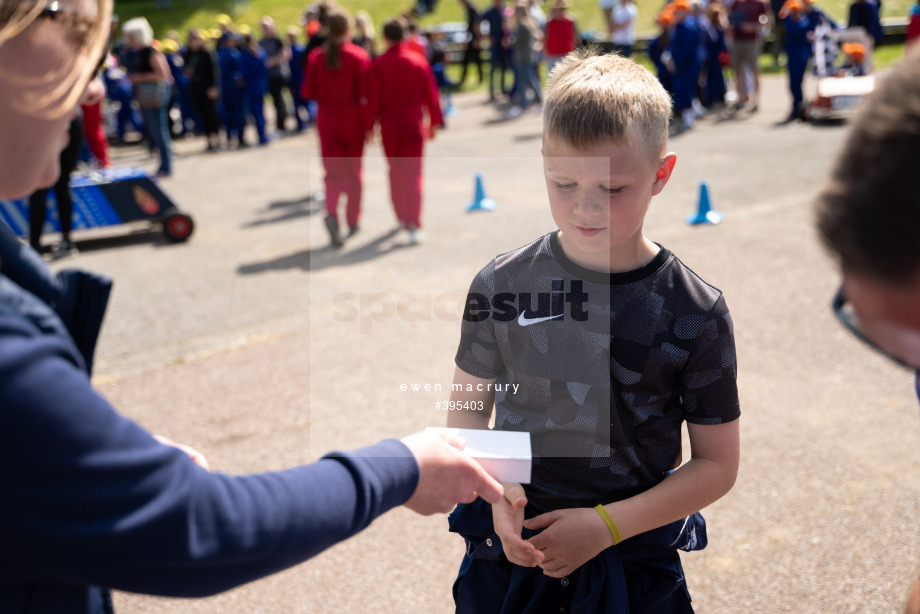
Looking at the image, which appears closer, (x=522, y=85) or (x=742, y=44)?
(x=742, y=44)

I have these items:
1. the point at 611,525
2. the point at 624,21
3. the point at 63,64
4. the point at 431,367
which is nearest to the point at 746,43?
the point at 624,21

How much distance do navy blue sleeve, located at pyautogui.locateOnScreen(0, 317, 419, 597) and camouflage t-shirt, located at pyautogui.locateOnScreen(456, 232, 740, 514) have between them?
0.62 m

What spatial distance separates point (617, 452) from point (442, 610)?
162 centimetres

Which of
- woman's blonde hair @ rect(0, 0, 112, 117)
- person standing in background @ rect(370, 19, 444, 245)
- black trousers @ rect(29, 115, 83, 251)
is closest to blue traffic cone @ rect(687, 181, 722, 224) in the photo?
person standing in background @ rect(370, 19, 444, 245)

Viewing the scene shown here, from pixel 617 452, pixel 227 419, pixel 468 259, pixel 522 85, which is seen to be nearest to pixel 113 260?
pixel 468 259

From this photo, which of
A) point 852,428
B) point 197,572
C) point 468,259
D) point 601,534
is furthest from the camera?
point 468,259

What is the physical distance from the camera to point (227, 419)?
4465mm

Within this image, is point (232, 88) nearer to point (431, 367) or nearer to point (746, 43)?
point (746, 43)

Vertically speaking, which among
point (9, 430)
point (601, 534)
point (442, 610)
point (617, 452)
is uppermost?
point (9, 430)

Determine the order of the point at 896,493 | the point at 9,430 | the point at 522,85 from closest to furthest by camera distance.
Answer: the point at 9,430
the point at 896,493
the point at 522,85

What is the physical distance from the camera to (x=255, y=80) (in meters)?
14.9

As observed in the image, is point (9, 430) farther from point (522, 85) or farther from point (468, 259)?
point (522, 85)

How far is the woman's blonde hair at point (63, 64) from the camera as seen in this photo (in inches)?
37.7

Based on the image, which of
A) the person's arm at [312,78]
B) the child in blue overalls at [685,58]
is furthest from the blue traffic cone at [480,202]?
the child in blue overalls at [685,58]
